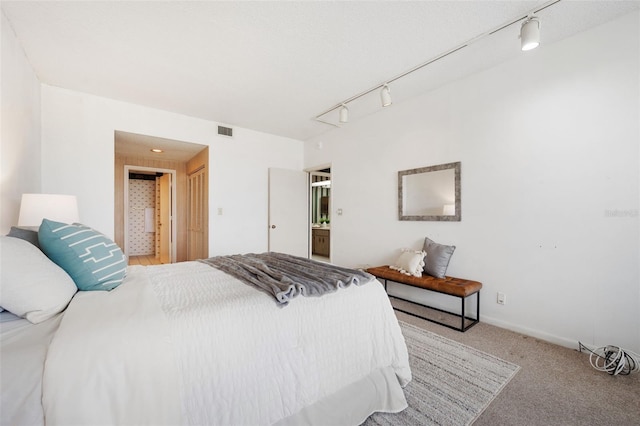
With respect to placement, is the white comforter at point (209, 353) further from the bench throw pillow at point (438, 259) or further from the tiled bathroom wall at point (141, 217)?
the tiled bathroom wall at point (141, 217)

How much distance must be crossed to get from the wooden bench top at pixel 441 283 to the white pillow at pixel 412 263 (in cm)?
6

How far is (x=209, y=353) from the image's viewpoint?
1076 mm

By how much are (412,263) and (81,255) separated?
Result: 112 inches

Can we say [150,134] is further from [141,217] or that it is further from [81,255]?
[141,217]

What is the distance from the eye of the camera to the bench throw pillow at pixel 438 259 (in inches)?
114

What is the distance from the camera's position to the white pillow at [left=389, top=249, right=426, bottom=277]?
9.76ft

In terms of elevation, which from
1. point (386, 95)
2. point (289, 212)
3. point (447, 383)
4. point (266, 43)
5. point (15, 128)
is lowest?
point (447, 383)

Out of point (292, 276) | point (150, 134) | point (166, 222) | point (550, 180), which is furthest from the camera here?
point (166, 222)

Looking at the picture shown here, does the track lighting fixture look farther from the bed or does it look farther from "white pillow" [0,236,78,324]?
"white pillow" [0,236,78,324]

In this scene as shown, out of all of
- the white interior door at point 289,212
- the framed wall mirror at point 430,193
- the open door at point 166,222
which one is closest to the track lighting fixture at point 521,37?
the framed wall mirror at point 430,193

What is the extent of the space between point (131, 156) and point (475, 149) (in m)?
5.80

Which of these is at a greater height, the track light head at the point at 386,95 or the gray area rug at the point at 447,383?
the track light head at the point at 386,95

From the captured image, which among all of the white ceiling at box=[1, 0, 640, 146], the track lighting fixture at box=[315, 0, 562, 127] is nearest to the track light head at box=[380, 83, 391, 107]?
the track lighting fixture at box=[315, 0, 562, 127]

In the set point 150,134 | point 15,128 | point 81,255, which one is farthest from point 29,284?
point 150,134
